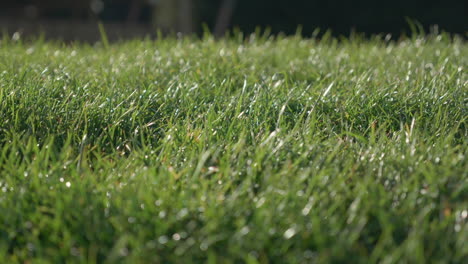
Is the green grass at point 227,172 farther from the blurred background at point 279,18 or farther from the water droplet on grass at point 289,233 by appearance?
the blurred background at point 279,18

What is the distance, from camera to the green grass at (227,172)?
1.47 metres

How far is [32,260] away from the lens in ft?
4.73

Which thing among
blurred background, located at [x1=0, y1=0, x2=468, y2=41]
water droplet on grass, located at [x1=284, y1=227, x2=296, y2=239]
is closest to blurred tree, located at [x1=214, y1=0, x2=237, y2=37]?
blurred background, located at [x1=0, y1=0, x2=468, y2=41]

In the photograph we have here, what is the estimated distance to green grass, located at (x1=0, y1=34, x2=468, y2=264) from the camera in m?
1.47

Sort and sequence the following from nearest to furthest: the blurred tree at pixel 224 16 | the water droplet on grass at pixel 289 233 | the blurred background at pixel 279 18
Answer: the water droplet on grass at pixel 289 233, the blurred background at pixel 279 18, the blurred tree at pixel 224 16

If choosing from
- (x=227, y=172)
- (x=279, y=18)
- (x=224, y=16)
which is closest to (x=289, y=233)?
(x=227, y=172)

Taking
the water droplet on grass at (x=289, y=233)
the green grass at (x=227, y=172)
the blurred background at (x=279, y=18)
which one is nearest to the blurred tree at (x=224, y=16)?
the blurred background at (x=279, y=18)

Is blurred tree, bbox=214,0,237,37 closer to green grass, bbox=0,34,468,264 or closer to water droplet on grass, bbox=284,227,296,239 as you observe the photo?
green grass, bbox=0,34,468,264

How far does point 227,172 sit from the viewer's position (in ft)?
5.76

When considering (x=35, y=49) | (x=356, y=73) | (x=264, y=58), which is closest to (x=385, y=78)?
(x=356, y=73)

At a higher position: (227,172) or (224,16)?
(227,172)

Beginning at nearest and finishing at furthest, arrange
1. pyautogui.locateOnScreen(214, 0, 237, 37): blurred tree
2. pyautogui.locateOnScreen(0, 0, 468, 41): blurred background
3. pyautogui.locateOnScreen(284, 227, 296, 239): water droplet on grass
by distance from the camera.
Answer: pyautogui.locateOnScreen(284, 227, 296, 239): water droplet on grass < pyautogui.locateOnScreen(0, 0, 468, 41): blurred background < pyautogui.locateOnScreen(214, 0, 237, 37): blurred tree

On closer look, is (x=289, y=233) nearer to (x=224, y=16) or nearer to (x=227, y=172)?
(x=227, y=172)

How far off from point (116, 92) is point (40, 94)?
1.09 feet
